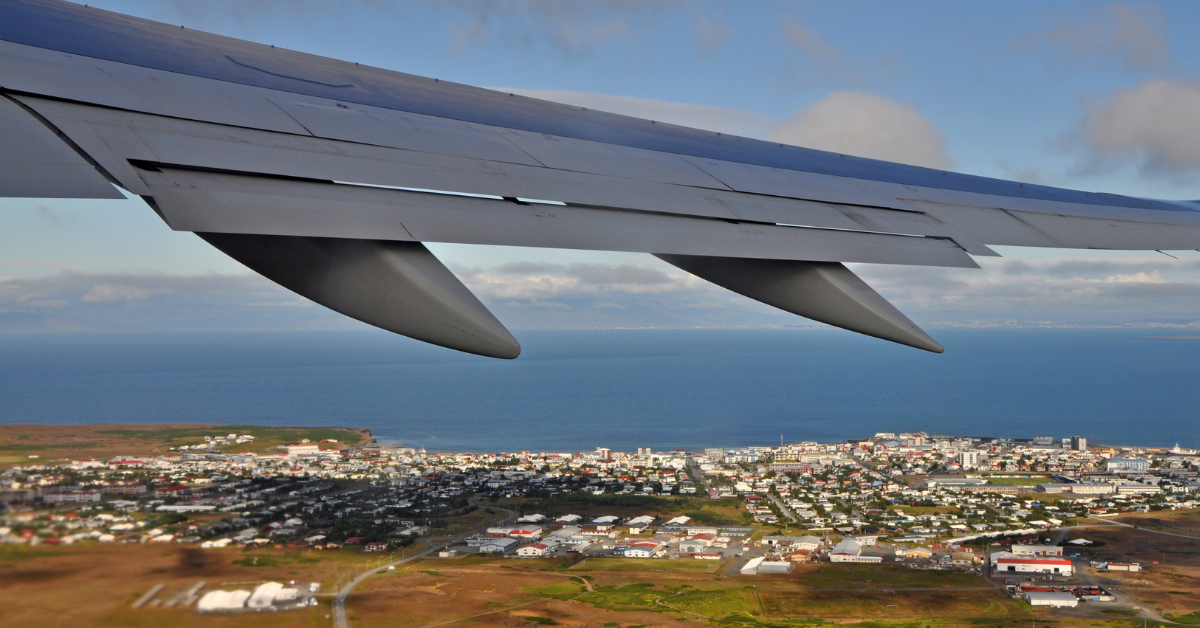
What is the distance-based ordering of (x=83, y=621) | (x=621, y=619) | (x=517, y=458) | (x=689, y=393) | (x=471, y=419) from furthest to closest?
(x=689, y=393), (x=471, y=419), (x=517, y=458), (x=621, y=619), (x=83, y=621)

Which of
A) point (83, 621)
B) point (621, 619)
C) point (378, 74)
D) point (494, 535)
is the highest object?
point (378, 74)

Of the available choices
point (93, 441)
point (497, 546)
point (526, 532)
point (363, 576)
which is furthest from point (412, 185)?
point (526, 532)

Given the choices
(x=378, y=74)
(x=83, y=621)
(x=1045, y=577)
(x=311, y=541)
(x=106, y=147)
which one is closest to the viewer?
(x=106, y=147)

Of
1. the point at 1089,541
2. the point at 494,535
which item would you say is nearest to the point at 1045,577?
the point at 1089,541

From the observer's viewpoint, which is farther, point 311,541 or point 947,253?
point 311,541

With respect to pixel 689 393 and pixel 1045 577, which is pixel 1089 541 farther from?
pixel 689 393

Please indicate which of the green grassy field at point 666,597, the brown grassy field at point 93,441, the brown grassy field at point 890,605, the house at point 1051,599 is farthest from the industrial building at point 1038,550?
the brown grassy field at point 93,441

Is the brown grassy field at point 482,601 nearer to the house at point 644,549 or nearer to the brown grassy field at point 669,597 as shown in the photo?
the brown grassy field at point 669,597
